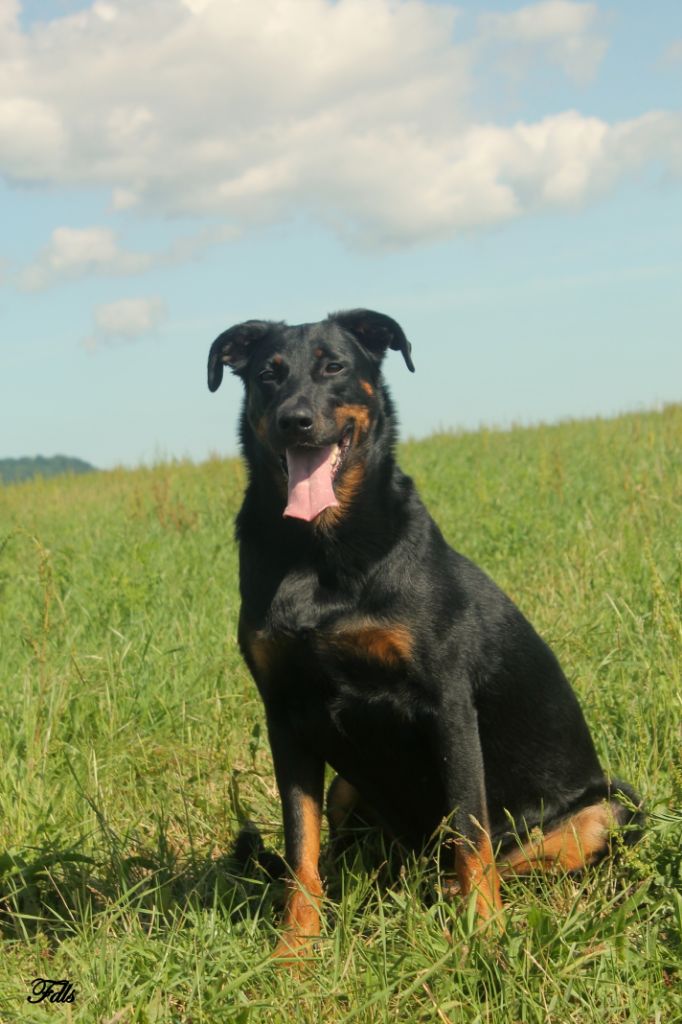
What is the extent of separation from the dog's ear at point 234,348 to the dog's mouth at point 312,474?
0.62 m

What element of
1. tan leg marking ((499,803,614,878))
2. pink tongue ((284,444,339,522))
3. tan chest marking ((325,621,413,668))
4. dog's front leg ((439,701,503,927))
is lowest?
tan leg marking ((499,803,614,878))

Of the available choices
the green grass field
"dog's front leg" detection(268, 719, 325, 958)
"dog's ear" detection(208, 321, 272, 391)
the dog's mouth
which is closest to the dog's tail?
the green grass field

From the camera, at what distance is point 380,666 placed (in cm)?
299

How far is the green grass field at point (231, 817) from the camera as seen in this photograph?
2.38 m

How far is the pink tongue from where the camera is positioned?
3.24m

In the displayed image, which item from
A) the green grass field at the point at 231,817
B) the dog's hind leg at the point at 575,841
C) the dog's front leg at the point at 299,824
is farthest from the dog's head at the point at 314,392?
the dog's hind leg at the point at 575,841

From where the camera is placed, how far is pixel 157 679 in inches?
181

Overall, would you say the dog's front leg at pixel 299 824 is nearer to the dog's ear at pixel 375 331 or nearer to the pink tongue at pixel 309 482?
the pink tongue at pixel 309 482

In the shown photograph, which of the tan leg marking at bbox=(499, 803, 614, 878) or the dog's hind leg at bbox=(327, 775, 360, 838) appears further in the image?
the dog's hind leg at bbox=(327, 775, 360, 838)

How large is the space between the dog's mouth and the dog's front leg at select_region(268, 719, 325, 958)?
0.70 metres

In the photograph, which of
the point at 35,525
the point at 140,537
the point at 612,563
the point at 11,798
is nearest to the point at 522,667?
the point at 11,798

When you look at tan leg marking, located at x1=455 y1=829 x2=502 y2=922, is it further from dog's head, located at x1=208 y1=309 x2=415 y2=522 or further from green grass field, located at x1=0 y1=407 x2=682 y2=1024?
dog's head, located at x1=208 y1=309 x2=415 y2=522

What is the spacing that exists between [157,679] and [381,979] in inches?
94.9

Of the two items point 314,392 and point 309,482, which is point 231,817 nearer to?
point 309,482
